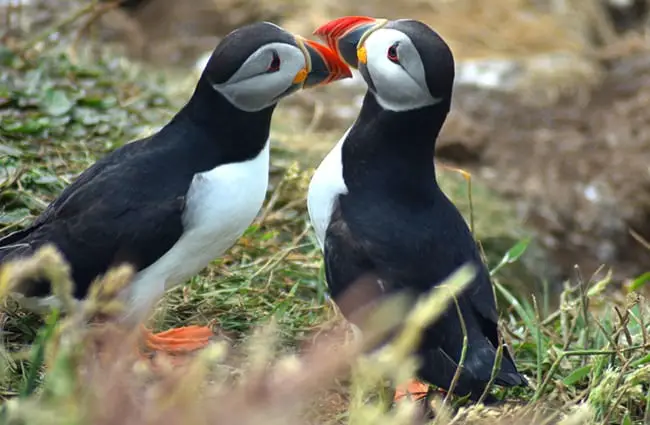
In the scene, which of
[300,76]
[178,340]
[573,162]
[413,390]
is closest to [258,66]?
[300,76]

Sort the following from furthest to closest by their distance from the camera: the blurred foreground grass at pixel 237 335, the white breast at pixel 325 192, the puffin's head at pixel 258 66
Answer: the white breast at pixel 325 192
the puffin's head at pixel 258 66
the blurred foreground grass at pixel 237 335

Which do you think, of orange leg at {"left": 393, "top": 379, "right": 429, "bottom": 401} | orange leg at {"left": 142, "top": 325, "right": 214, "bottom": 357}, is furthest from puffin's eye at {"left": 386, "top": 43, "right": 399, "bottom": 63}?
orange leg at {"left": 142, "top": 325, "right": 214, "bottom": 357}

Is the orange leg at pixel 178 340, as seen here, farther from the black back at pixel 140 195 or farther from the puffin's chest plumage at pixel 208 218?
the black back at pixel 140 195

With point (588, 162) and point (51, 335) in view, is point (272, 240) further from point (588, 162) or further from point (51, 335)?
point (588, 162)

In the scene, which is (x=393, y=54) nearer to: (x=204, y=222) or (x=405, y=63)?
(x=405, y=63)

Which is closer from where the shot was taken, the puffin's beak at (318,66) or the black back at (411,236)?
the black back at (411,236)

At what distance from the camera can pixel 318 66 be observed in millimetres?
3283

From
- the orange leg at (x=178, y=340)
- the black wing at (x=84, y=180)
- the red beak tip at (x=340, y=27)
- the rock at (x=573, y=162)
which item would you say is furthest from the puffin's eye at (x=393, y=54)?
the rock at (x=573, y=162)

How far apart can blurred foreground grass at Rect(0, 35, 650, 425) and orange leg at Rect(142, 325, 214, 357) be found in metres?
0.09

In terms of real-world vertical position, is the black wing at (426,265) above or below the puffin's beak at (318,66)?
below

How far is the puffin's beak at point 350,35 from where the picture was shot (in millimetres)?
3256

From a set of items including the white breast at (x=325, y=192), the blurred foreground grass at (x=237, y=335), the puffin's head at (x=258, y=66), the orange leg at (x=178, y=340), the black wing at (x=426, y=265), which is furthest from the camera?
the orange leg at (x=178, y=340)

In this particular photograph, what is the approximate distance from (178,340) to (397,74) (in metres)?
1.08

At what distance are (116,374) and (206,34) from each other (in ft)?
23.2
